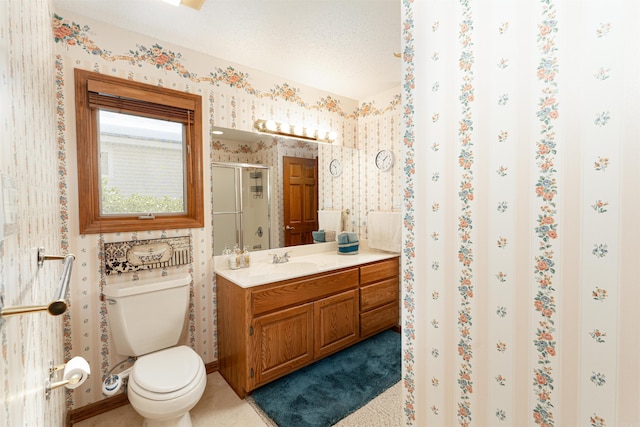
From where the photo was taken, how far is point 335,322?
97.6 inches

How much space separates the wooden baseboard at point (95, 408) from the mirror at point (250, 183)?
117 cm

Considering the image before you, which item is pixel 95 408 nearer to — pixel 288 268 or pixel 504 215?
pixel 288 268

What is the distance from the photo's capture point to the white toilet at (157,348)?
1537 mm

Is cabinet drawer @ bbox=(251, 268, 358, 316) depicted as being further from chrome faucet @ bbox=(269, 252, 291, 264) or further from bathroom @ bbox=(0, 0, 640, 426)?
bathroom @ bbox=(0, 0, 640, 426)

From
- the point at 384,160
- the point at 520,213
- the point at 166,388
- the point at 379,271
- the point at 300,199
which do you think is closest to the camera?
the point at 520,213

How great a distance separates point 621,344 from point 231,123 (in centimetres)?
251

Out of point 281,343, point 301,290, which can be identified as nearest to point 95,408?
point 281,343

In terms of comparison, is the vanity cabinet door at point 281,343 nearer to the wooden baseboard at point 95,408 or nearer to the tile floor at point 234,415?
the tile floor at point 234,415

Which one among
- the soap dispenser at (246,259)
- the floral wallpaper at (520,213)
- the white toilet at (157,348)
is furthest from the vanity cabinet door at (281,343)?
the floral wallpaper at (520,213)

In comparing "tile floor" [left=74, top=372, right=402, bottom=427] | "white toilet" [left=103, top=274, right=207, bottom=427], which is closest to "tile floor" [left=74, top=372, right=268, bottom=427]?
"tile floor" [left=74, top=372, right=402, bottom=427]

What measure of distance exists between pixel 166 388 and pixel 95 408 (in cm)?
86

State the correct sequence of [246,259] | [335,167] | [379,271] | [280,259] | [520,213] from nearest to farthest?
[520,213] < [246,259] < [280,259] < [379,271] < [335,167]

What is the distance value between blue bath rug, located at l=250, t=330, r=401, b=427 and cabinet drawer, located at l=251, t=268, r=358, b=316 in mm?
592

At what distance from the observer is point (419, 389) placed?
1033mm
